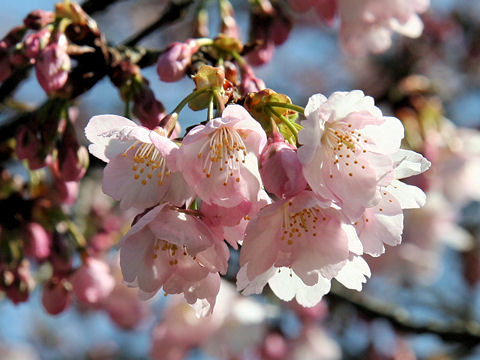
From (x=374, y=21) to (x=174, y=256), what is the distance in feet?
4.51

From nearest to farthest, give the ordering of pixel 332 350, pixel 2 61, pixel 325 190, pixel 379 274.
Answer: pixel 325 190 → pixel 2 61 → pixel 332 350 → pixel 379 274

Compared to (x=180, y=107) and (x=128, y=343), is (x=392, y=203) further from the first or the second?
(x=128, y=343)

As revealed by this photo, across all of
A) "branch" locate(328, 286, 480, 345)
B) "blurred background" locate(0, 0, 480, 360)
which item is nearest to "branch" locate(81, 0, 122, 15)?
"blurred background" locate(0, 0, 480, 360)

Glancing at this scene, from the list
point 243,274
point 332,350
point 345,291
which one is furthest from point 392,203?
point 332,350

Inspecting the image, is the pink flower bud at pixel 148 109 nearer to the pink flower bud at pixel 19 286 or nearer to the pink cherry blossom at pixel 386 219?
the pink cherry blossom at pixel 386 219

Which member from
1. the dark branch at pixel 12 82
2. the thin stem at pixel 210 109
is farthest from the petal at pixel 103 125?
the dark branch at pixel 12 82

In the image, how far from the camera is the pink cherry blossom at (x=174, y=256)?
47.2 inches

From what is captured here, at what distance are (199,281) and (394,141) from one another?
471 millimetres

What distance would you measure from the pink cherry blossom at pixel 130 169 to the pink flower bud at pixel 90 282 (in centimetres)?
90

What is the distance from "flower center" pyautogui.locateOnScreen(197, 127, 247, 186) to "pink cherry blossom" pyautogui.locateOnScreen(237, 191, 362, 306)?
0.11m

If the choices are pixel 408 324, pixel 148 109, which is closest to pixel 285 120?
pixel 148 109

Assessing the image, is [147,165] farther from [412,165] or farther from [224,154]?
[412,165]

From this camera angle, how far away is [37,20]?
5.79ft

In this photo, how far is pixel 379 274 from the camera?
4258mm
